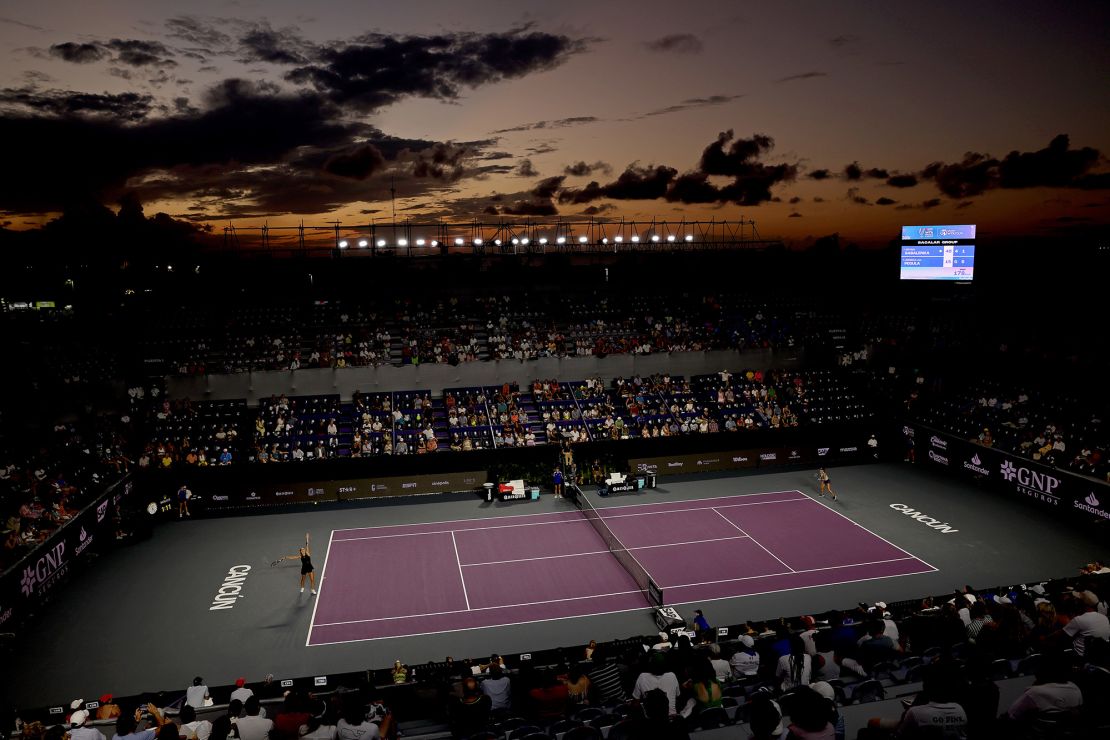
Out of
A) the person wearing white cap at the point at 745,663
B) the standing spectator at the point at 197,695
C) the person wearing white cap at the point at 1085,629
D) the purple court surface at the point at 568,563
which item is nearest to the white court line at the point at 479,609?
the purple court surface at the point at 568,563

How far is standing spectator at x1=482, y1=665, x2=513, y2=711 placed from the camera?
39.0 feet

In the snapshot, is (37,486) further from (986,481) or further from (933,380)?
(933,380)

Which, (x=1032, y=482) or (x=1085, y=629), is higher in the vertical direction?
(x=1085, y=629)

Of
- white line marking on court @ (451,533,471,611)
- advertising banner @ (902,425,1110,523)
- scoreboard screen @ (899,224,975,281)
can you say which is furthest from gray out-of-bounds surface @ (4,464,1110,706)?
scoreboard screen @ (899,224,975,281)

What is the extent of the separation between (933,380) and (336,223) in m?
33.4

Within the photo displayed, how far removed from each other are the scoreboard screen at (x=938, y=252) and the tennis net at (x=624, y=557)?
69.6 ft

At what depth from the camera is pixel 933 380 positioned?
3603 centimetres

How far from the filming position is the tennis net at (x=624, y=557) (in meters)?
19.0

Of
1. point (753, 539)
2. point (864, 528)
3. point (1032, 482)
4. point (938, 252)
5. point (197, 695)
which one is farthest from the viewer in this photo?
point (938, 252)

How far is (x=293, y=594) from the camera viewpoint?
794 inches

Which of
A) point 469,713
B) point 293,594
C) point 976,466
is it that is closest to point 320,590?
point 293,594

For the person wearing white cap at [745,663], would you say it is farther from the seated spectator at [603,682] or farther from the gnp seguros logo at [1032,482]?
the gnp seguros logo at [1032,482]

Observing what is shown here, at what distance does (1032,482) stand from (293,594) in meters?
25.7

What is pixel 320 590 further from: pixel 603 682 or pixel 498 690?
pixel 603 682
